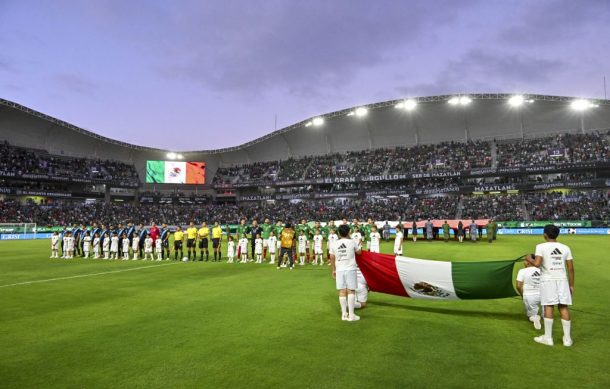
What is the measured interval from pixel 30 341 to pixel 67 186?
63515 mm

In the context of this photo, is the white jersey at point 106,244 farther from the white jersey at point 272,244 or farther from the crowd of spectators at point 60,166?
the crowd of spectators at point 60,166

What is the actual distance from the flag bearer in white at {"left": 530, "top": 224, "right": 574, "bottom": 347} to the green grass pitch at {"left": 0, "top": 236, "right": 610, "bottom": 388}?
1.08ft

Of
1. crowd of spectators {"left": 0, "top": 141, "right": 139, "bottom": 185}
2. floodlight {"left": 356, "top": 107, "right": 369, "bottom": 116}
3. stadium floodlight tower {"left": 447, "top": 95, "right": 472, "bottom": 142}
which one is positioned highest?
floodlight {"left": 356, "top": 107, "right": 369, "bottom": 116}

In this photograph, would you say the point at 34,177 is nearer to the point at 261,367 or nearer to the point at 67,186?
the point at 67,186

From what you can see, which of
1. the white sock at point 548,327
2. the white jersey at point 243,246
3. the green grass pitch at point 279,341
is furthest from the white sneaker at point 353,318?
the white jersey at point 243,246

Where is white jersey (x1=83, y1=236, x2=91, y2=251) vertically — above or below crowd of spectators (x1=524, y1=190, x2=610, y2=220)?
below

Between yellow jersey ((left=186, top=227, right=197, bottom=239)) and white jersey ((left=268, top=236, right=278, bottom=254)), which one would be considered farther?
yellow jersey ((left=186, top=227, right=197, bottom=239))

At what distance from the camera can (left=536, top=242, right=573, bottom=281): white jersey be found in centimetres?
635

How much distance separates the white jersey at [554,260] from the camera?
6352 mm

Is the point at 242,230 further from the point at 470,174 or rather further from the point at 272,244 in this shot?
the point at 470,174

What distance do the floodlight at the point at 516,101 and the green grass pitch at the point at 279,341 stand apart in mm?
41570

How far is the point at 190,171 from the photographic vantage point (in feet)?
224

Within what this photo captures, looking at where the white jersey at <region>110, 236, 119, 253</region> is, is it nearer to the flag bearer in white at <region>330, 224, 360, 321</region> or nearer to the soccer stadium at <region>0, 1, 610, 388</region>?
the soccer stadium at <region>0, 1, 610, 388</region>

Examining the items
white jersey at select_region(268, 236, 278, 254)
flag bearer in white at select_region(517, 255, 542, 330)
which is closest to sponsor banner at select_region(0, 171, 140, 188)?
white jersey at select_region(268, 236, 278, 254)
